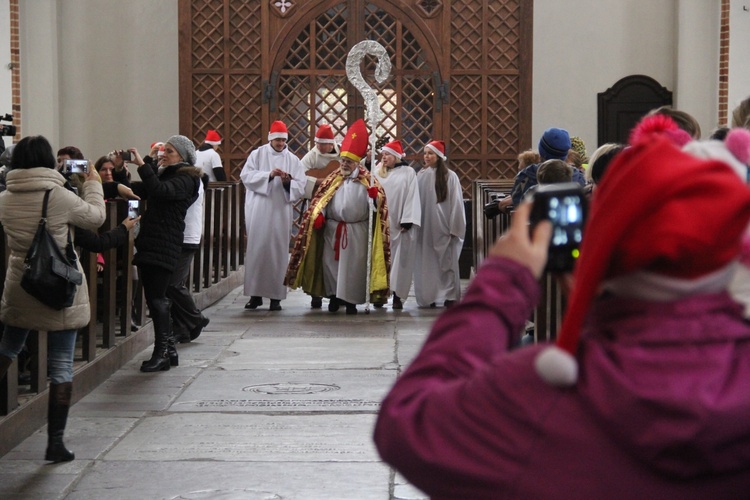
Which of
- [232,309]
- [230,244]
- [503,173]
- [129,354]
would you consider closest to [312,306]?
[232,309]

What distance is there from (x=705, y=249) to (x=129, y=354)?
718cm

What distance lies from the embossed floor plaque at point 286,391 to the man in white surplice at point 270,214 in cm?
355

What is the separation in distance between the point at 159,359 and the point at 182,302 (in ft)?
3.77

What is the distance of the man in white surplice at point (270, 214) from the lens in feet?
37.6

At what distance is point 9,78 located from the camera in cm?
1562

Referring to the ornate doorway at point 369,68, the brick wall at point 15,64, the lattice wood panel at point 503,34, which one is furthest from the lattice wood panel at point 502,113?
the brick wall at point 15,64

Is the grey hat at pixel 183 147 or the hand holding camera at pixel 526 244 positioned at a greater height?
the grey hat at pixel 183 147

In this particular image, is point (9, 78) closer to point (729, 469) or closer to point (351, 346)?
point (351, 346)

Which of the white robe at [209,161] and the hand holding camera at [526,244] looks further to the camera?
the white robe at [209,161]

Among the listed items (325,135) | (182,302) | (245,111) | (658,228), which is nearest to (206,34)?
(245,111)

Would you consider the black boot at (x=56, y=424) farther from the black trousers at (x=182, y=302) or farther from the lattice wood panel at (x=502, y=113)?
the lattice wood panel at (x=502, y=113)

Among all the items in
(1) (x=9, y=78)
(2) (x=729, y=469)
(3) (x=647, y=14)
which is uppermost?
(3) (x=647, y=14)

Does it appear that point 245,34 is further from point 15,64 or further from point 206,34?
point 15,64

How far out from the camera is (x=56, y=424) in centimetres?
540
